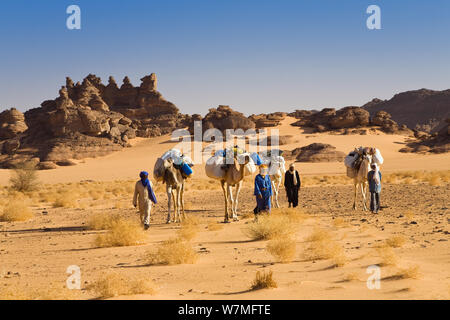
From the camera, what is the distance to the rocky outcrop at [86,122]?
218ft

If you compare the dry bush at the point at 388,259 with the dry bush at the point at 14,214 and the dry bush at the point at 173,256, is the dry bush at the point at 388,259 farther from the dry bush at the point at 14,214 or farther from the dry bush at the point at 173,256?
the dry bush at the point at 14,214

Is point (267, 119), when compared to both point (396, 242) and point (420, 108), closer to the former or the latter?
point (396, 242)

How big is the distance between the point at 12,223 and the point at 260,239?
971cm

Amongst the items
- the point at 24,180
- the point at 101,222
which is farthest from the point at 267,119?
the point at 101,222

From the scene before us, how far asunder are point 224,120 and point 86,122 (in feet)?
72.7

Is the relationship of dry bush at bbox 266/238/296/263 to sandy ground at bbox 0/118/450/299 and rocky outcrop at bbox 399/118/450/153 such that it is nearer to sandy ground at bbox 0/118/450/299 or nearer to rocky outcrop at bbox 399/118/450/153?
sandy ground at bbox 0/118/450/299

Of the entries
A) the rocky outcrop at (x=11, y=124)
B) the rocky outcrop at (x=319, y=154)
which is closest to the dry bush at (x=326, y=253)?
the rocky outcrop at (x=319, y=154)

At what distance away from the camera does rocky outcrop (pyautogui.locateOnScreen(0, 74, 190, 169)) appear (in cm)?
6650

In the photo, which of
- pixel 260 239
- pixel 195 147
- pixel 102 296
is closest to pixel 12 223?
pixel 260 239

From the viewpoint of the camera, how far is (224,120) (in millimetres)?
74500

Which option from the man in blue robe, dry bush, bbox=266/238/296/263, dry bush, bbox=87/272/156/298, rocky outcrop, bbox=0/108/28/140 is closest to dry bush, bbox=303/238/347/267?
dry bush, bbox=266/238/296/263

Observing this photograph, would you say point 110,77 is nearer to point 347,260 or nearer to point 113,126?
point 113,126
